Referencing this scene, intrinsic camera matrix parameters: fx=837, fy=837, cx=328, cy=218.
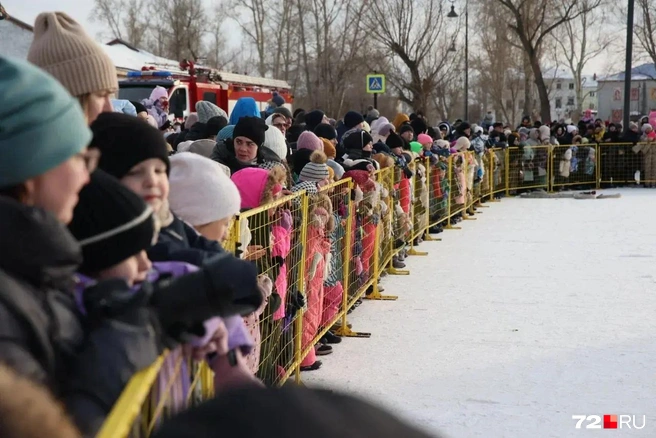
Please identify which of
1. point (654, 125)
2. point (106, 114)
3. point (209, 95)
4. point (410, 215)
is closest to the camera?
point (106, 114)

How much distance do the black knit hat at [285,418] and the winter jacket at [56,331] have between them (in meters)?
0.71

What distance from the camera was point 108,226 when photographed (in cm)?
201

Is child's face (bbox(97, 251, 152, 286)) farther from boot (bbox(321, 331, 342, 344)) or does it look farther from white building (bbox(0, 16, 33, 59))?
white building (bbox(0, 16, 33, 59))

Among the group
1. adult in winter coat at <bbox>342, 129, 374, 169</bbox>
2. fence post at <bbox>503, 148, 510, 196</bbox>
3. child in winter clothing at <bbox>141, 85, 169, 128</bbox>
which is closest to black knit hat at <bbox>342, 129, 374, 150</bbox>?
adult in winter coat at <bbox>342, 129, 374, 169</bbox>

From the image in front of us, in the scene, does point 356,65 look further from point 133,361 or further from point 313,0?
point 133,361

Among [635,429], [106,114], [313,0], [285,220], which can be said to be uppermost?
[313,0]

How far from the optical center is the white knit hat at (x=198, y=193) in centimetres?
305

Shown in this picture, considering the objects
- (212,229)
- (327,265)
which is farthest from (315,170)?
(212,229)

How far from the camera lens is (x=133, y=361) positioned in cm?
165

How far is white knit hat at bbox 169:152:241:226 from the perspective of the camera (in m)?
3.05

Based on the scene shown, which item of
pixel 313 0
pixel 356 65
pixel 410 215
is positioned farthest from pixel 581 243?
pixel 313 0

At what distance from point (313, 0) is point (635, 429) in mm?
34770

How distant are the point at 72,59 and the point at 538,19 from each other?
103 feet

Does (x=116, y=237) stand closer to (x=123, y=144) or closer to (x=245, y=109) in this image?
(x=123, y=144)
